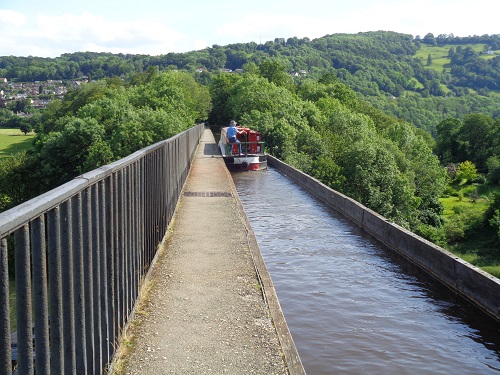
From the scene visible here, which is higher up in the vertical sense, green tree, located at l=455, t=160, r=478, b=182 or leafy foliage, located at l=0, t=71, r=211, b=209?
leafy foliage, located at l=0, t=71, r=211, b=209

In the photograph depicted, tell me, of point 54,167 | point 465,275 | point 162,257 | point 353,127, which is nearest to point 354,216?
point 465,275

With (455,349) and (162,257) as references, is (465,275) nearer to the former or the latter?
(455,349)

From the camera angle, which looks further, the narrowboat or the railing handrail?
the narrowboat

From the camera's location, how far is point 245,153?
34.8 m

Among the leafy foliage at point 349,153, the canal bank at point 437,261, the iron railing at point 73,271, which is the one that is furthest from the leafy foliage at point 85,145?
the iron railing at point 73,271

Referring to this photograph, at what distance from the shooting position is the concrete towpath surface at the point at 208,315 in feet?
17.6

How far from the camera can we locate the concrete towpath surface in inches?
212

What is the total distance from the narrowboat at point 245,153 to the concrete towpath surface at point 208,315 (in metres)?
22.6

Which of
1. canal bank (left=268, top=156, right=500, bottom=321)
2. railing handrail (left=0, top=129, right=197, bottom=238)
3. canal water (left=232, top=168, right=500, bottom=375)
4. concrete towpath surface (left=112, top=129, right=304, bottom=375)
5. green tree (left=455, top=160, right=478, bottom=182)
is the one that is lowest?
green tree (left=455, top=160, right=478, bottom=182)

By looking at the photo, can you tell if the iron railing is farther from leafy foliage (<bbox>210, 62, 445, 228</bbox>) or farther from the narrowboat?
leafy foliage (<bbox>210, 62, 445, 228</bbox>)

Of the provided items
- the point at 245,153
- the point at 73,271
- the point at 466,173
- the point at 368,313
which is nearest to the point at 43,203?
the point at 73,271

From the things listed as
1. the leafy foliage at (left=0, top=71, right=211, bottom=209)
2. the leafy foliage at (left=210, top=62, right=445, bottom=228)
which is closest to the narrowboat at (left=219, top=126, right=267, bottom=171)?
the leafy foliage at (left=210, top=62, right=445, bottom=228)

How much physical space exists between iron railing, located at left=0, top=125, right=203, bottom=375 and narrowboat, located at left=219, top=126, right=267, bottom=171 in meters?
27.2

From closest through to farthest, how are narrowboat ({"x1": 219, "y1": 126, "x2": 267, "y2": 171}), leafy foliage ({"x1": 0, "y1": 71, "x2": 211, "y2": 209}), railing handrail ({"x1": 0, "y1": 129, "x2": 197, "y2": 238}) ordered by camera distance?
railing handrail ({"x1": 0, "y1": 129, "x2": 197, "y2": 238}) → narrowboat ({"x1": 219, "y1": 126, "x2": 267, "y2": 171}) → leafy foliage ({"x1": 0, "y1": 71, "x2": 211, "y2": 209})
